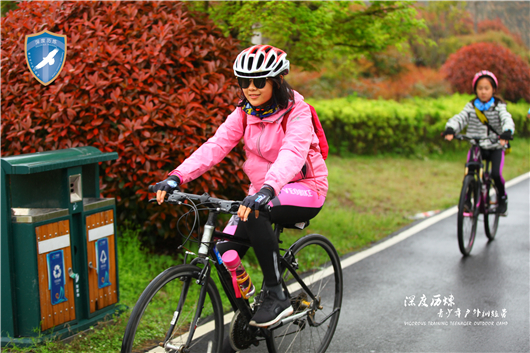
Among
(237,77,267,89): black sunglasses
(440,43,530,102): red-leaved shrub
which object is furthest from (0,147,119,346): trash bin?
(440,43,530,102): red-leaved shrub

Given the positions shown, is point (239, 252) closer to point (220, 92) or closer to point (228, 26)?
point (220, 92)

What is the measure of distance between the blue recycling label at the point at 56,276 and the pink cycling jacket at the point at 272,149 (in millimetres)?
1222

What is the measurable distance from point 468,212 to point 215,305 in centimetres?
412

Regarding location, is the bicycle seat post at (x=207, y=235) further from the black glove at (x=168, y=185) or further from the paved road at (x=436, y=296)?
the paved road at (x=436, y=296)

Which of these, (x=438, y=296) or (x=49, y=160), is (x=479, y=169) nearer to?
(x=438, y=296)

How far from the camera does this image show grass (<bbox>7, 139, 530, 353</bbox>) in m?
4.16

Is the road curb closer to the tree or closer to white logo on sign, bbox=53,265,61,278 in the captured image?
the tree

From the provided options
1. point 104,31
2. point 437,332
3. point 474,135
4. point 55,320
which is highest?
point 104,31

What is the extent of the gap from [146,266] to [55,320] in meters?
1.53

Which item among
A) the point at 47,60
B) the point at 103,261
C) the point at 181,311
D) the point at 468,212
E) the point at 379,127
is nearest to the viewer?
the point at 181,311

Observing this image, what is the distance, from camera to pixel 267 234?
3.12 m

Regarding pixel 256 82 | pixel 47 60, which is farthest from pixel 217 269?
pixel 47 60

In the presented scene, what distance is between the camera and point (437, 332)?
14.0 ft

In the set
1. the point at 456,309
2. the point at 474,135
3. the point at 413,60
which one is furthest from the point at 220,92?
the point at 413,60
